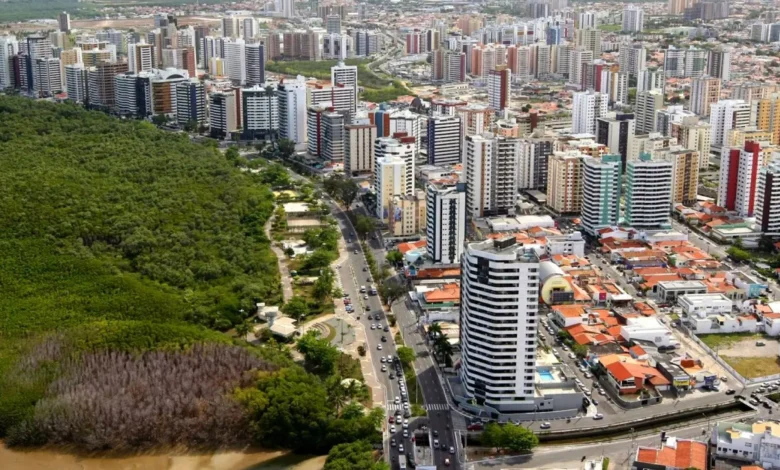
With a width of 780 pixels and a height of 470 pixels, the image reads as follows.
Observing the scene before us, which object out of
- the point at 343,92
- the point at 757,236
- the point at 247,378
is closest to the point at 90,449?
the point at 247,378

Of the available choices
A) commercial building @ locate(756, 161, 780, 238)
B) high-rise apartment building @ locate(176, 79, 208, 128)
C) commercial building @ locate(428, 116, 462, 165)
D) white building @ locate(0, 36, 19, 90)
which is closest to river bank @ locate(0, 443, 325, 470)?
commercial building @ locate(756, 161, 780, 238)

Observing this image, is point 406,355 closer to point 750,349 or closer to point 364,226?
point 750,349

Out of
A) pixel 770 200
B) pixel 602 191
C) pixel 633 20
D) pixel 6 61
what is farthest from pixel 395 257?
pixel 633 20

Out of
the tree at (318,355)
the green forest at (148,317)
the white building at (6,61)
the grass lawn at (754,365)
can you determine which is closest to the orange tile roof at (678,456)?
the grass lawn at (754,365)

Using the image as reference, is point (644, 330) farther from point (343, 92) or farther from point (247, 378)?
point (343, 92)

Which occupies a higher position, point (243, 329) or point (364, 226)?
point (364, 226)

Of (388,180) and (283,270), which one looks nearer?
(283,270)
